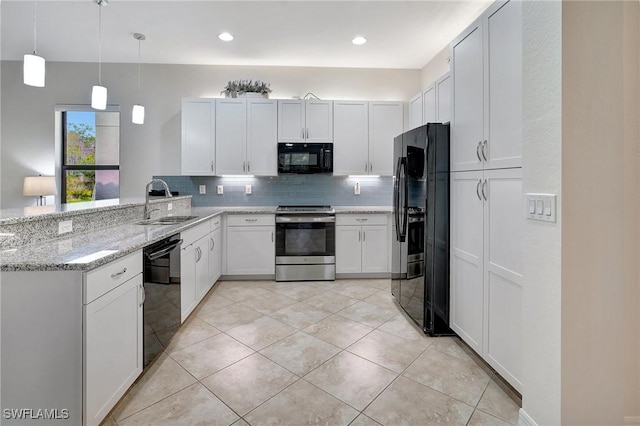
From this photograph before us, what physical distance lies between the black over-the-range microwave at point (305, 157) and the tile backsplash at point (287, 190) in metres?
0.35

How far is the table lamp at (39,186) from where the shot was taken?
154 inches

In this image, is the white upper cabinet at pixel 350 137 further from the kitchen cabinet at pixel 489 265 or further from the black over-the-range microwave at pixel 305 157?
the kitchen cabinet at pixel 489 265

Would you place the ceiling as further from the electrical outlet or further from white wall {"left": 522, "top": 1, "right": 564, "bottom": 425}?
the electrical outlet

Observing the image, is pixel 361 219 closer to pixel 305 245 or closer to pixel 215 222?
pixel 305 245

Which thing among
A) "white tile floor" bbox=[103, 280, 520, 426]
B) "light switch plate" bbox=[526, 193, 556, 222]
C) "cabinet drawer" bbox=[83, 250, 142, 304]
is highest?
"light switch plate" bbox=[526, 193, 556, 222]

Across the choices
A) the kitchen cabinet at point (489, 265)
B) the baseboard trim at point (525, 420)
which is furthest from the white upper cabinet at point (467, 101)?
the baseboard trim at point (525, 420)

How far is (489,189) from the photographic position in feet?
6.30

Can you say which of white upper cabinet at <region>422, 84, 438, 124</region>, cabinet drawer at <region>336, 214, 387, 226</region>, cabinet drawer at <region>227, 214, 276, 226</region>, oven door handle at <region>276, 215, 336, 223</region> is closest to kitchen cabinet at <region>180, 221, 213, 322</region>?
cabinet drawer at <region>227, 214, 276, 226</region>

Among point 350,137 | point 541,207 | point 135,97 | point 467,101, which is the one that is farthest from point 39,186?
point 541,207

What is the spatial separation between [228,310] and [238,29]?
2.97 meters

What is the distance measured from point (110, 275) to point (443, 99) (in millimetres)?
2757

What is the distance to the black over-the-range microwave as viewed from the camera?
4062 mm

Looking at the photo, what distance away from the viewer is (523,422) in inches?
57.1

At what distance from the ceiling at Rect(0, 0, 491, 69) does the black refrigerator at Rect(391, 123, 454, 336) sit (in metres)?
1.35
